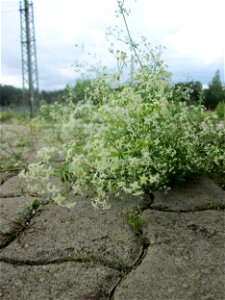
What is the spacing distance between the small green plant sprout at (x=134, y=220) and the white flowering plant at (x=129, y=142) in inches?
4.4

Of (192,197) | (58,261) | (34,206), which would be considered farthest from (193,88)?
(58,261)

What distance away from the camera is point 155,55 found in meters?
2.12

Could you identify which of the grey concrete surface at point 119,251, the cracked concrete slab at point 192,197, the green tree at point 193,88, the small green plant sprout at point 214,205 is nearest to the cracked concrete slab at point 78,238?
the grey concrete surface at point 119,251

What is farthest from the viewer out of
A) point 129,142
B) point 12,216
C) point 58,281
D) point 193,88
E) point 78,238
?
point 193,88

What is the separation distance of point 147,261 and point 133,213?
40cm

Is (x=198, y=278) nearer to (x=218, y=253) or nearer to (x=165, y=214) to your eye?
(x=218, y=253)

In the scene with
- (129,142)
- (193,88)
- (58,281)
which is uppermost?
(193,88)

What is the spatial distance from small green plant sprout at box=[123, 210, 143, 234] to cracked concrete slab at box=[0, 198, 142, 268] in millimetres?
22

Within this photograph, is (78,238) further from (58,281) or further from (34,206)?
(34,206)

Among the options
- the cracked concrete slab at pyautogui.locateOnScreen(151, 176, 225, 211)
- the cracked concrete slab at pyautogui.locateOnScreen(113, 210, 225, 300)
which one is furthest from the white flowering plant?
the cracked concrete slab at pyautogui.locateOnScreen(113, 210, 225, 300)

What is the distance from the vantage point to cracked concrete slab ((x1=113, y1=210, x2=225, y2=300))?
1.17 metres

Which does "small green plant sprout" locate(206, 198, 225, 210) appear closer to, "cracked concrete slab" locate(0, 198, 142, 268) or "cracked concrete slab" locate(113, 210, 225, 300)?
"cracked concrete slab" locate(113, 210, 225, 300)

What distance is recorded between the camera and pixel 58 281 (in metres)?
1.26

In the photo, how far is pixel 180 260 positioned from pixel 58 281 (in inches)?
16.0
